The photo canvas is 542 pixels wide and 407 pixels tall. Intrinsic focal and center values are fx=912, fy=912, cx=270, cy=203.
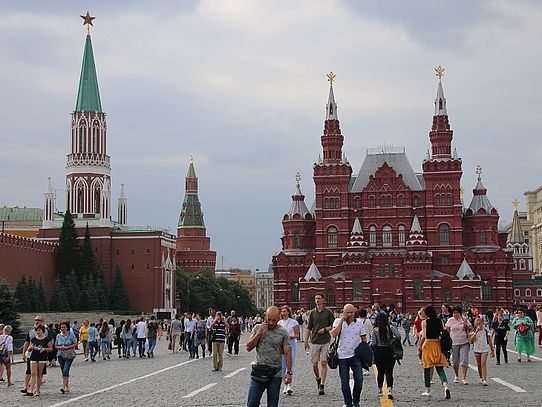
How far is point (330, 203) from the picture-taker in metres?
99.2

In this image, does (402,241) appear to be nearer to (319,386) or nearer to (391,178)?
(391,178)

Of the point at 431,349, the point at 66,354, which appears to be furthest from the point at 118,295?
the point at 431,349

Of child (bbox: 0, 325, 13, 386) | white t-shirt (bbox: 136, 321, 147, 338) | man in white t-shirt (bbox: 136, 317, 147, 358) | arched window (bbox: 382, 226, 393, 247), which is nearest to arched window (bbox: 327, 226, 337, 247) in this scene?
arched window (bbox: 382, 226, 393, 247)

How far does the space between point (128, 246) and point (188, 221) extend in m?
52.6

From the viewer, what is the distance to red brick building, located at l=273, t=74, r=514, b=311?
94.4m

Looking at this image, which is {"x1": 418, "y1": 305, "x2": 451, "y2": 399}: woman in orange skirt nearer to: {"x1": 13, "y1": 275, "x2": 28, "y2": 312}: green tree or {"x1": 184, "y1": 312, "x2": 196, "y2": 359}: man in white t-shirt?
{"x1": 184, "y1": 312, "x2": 196, "y2": 359}: man in white t-shirt

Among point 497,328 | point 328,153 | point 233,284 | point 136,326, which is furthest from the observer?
point 233,284

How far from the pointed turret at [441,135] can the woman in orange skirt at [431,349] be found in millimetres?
81610

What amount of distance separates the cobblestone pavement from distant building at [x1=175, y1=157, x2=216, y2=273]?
12460 cm

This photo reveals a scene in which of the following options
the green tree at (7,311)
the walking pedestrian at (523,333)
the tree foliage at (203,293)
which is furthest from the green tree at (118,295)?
the walking pedestrian at (523,333)

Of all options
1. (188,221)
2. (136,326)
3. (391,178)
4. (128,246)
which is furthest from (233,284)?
(136,326)

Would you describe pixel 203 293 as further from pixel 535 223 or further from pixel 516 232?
pixel 535 223

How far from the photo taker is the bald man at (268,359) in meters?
11.2

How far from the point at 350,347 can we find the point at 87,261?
3391 inches
